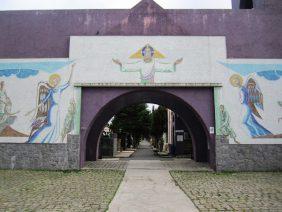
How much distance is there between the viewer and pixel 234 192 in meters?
9.02

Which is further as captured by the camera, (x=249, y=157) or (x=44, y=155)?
(x=44, y=155)

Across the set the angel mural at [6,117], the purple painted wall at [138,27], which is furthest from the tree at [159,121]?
the angel mural at [6,117]

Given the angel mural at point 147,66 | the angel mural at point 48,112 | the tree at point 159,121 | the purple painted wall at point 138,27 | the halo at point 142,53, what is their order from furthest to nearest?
the tree at point 159,121 → the purple painted wall at point 138,27 → the halo at point 142,53 → the angel mural at point 147,66 → the angel mural at point 48,112

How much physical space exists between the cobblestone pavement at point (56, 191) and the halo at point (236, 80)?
7102 millimetres

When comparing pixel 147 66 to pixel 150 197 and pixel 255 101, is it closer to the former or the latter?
pixel 255 101

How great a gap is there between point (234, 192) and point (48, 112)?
9535mm

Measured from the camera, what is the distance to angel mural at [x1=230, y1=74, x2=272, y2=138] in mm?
14539

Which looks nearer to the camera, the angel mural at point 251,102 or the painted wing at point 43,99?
the angel mural at point 251,102

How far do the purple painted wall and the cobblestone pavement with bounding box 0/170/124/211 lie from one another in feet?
21.3

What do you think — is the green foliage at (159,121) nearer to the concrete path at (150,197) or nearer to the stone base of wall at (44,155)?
the stone base of wall at (44,155)

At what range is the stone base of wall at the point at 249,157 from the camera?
1438cm

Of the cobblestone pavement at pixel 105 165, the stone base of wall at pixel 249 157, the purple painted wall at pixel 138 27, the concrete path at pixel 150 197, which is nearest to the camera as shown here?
the concrete path at pixel 150 197

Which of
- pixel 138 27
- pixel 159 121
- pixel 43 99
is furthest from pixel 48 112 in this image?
pixel 159 121

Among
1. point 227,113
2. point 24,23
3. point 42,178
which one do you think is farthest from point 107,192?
point 24,23
